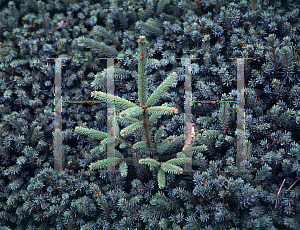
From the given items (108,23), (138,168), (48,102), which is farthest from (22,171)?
(108,23)

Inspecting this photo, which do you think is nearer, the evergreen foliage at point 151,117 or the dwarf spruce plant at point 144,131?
the dwarf spruce plant at point 144,131

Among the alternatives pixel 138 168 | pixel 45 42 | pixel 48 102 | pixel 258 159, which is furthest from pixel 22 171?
pixel 258 159

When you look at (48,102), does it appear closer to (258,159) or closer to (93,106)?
(93,106)

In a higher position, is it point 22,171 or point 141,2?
point 141,2

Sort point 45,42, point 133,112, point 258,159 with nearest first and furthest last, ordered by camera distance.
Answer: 1. point 133,112
2. point 258,159
3. point 45,42

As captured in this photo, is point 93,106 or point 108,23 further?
point 108,23

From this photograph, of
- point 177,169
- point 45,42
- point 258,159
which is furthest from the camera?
point 45,42

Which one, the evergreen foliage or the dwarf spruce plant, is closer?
the dwarf spruce plant

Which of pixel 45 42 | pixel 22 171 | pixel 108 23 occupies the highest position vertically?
pixel 108 23

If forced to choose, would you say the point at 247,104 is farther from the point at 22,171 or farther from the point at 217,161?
the point at 22,171

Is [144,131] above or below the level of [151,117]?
below
